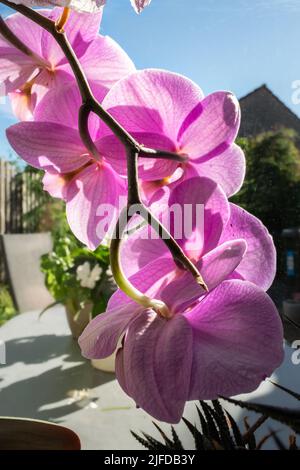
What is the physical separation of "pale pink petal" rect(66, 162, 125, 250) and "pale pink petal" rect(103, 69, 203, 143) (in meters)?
0.03

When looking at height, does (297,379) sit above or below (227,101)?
below

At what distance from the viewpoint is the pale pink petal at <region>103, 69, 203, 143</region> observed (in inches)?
8.1

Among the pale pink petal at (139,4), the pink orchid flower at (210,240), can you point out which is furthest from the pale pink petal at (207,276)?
the pale pink petal at (139,4)

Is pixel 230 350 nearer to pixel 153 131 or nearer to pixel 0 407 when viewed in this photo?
pixel 153 131

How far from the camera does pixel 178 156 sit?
203mm

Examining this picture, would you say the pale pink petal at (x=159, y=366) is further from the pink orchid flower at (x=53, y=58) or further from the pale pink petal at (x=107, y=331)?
the pink orchid flower at (x=53, y=58)

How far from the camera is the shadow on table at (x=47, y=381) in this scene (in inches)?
36.6

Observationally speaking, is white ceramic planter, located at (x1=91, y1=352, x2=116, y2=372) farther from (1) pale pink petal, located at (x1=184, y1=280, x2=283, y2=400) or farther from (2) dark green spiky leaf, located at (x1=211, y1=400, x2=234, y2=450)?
(1) pale pink petal, located at (x1=184, y1=280, x2=283, y2=400)

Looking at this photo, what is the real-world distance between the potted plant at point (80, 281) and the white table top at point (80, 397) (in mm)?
72

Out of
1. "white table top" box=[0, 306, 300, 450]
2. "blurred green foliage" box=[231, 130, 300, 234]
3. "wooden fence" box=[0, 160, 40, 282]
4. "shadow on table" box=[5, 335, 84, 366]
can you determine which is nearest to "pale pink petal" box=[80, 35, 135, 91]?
"blurred green foliage" box=[231, 130, 300, 234]

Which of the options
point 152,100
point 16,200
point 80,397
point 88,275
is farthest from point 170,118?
point 16,200

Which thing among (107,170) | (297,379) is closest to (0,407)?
(297,379)

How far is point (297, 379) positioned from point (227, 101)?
97 centimetres

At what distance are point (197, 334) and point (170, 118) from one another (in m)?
0.10
